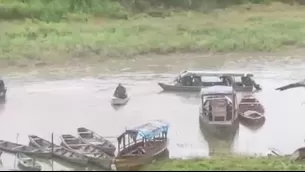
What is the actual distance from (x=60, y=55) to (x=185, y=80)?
5456mm

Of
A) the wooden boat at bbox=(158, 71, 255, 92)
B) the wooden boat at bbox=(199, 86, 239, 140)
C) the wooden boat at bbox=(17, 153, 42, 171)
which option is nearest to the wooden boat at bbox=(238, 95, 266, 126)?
the wooden boat at bbox=(199, 86, 239, 140)

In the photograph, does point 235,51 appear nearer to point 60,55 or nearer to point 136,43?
point 136,43

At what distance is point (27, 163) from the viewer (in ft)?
37.9

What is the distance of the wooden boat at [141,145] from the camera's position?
11.7 m

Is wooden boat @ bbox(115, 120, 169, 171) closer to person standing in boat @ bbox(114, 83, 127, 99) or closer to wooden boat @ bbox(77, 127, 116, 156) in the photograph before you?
wooden boat @ bbox(77, 127, 116, 156)

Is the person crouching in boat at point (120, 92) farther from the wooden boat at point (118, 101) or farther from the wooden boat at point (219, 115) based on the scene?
the wooden boat at point (219, 115)

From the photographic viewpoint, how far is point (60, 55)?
23.3 m

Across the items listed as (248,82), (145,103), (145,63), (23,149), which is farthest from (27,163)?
(145,63)

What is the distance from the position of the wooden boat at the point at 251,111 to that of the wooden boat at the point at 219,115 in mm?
446

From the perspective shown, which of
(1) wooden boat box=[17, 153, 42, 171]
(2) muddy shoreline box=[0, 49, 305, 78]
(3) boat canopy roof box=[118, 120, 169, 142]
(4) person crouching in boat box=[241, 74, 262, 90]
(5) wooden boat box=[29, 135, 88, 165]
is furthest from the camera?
(2) muddy shoreline box=[0, 49, 305, 78]

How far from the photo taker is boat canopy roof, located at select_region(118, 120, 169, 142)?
42.4 feet

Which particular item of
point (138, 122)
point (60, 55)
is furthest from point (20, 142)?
point (60, 55)

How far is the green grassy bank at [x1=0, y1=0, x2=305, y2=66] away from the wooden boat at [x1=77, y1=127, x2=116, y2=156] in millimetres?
8720

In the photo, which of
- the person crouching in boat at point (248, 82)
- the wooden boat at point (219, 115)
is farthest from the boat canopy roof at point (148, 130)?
the person crouching in boat at point (248, 82)
